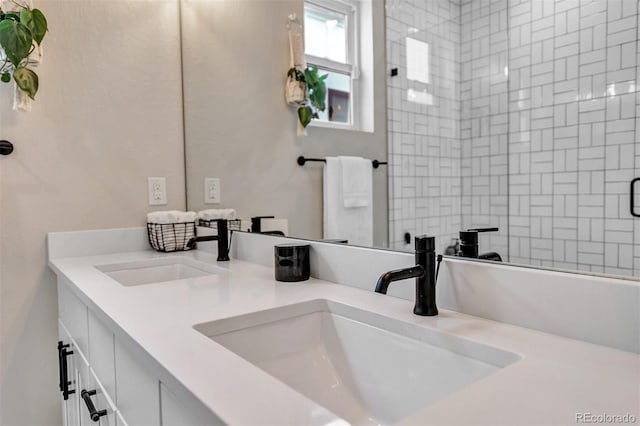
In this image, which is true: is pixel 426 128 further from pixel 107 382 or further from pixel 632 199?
pixel 107 382

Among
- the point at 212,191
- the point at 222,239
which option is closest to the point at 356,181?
the point at 222,239

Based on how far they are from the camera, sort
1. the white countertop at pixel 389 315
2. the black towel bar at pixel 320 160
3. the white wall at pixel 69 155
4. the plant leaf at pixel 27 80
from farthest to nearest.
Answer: the white wall at pixel 69 155 → the plant leaf at pixel 27 80 → the black towel bar at pixel 320 160 → the white countertop at pixel 389 315

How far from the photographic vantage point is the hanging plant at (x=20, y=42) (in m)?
1.33

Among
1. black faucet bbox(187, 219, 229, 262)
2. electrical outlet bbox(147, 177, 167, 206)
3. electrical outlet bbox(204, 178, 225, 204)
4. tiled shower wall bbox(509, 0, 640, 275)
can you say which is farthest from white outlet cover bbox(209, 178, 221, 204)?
tiled shower wall bbox(509, 0, 640, 275)

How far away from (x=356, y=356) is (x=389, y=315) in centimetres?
12

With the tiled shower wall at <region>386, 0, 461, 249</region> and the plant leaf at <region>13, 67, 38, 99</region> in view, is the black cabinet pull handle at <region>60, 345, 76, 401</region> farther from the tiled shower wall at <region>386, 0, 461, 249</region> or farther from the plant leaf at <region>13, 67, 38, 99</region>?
the tiled shower wall at <region>386, 0, 461, 249</region>

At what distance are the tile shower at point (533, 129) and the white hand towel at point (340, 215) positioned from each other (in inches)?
6.7

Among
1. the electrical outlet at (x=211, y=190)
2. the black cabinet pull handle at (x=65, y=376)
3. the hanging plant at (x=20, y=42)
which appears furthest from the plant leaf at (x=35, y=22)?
the black cabinet pull handle at (x=65, y=376)

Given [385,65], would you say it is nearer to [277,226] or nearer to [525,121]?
[525,121]

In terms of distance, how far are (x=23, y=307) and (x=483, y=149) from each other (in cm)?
165

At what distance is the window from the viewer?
3.83ft

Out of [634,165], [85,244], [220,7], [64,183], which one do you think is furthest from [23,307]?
[634,165]

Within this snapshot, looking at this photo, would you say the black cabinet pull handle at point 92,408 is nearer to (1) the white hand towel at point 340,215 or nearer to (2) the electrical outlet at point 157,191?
(1) the white hand towel at point 340,215

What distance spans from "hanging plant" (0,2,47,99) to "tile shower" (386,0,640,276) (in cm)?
124
